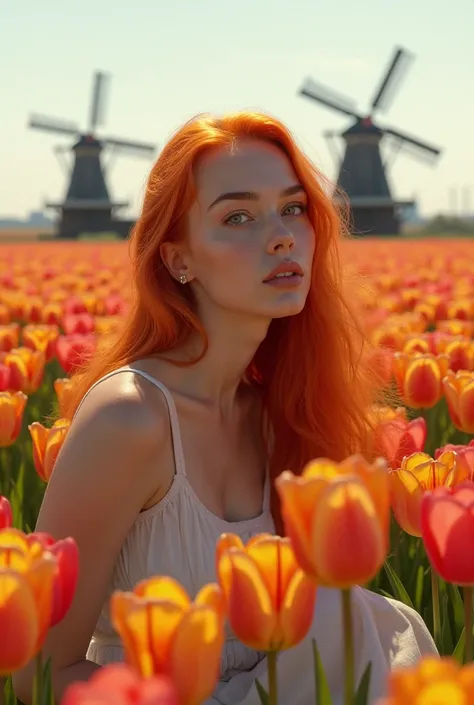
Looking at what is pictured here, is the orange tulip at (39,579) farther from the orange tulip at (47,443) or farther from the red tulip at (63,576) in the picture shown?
the orange tulip at (47,443)

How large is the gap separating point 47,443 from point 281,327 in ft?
2.65

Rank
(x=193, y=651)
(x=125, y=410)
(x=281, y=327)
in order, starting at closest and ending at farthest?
1. (x=193, y=651)
2. (x=125, y=410)
3. (x=281, y=327)

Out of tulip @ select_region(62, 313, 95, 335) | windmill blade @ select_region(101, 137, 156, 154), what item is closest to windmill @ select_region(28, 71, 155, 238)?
windmill blade @ select_region(101, 137, 156, 154)

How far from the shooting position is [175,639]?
1.27 m

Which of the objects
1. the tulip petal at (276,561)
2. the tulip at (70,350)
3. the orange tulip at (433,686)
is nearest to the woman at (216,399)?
the tulip petal at (276,561)

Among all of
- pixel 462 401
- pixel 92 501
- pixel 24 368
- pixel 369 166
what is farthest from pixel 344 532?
pixel 369 166

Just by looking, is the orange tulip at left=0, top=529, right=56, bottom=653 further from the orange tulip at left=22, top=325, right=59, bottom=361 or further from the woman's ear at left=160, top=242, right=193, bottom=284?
the orange tulip at left=22, top=325, right=59, bottom=361

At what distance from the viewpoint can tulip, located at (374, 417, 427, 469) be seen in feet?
9.94

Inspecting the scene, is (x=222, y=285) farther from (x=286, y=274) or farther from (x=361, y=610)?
(x=361, y=610)

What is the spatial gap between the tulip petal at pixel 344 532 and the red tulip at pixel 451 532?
0.69 feet

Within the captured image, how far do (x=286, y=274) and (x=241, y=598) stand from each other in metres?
1.38

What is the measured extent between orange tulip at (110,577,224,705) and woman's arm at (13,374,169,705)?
117 cm

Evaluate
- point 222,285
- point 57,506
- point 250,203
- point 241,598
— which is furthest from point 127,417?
point 241,598

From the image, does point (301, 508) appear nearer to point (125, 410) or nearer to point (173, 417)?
point (125, 410)
